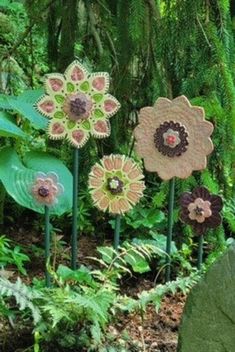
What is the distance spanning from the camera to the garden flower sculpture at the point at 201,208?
2092mm

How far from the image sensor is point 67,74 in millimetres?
2055

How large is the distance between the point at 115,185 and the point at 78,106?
25 centimetres

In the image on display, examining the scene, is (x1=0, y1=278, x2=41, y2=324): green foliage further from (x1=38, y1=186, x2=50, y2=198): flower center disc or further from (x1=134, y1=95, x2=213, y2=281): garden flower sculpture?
(x1=134, y1=95, x2=213, y2=281): garden flower sculpture

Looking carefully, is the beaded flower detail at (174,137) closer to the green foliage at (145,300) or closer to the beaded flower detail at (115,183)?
the beaded flower detail at (115,183)

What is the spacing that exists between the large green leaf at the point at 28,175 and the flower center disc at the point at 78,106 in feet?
1.09

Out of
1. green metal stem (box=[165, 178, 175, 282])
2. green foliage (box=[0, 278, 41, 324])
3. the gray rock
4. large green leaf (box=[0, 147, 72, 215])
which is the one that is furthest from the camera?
large green leaf (box=[0, 147, 72, 215])

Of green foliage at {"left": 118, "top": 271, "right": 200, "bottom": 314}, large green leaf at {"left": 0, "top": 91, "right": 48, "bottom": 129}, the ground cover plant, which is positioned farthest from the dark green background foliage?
green foliage at {"left": 118, "top": 271, "right": 200, "bottom": 314}

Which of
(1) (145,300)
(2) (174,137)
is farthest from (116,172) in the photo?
(1) (145,300)

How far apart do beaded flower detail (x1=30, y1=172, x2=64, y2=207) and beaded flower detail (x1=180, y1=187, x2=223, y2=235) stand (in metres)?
0.37

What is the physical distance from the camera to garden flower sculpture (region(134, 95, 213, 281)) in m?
2.11

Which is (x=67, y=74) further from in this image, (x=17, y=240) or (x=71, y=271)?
(x=17, y=240)

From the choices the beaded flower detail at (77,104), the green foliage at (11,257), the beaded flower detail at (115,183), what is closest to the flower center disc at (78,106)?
the beaded flower detail at (77,104)

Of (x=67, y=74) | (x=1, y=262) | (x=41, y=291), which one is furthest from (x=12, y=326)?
(x=67, y=74)

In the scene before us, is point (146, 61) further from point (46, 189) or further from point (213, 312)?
point (213, 312)
